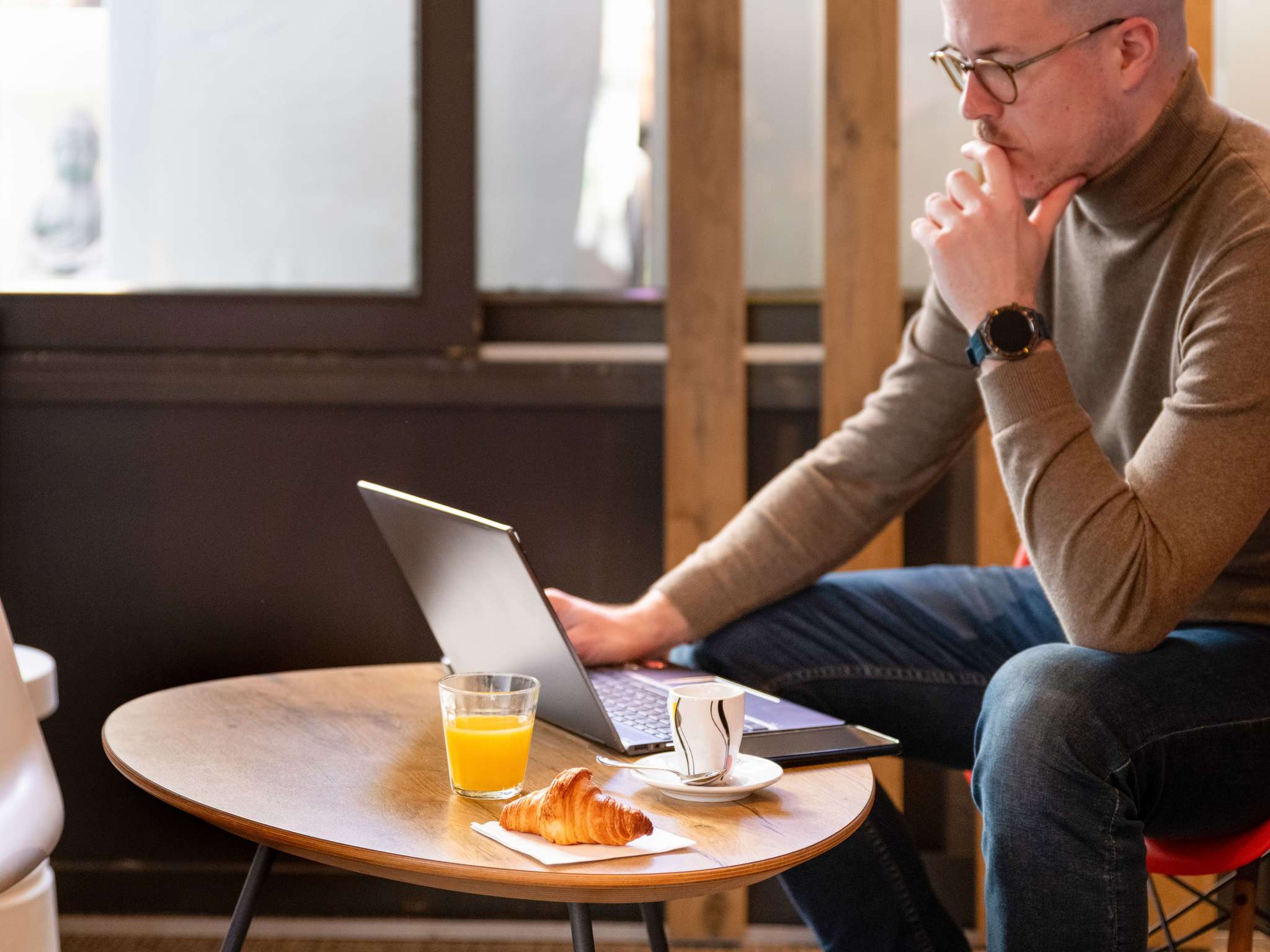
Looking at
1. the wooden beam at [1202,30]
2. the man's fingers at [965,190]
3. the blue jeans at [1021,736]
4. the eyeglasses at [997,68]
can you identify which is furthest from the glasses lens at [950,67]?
the wooden beam at [1202,30]

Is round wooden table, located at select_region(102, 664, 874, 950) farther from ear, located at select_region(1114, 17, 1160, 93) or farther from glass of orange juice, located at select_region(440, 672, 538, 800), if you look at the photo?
ear, located at select_region(1114, 17, 1160, 93)

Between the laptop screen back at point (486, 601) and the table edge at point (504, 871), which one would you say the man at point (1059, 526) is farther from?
the table edge at point (504, 871)

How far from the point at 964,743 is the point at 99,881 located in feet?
4.89

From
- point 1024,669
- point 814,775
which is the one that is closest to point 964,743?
point 1024,669

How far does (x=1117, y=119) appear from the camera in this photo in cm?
130

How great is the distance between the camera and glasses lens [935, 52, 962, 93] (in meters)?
1.35

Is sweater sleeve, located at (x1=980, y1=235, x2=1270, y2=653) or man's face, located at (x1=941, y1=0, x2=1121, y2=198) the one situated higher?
man's face, located at (x1=941, y1=0, x2=1121, y2=198)

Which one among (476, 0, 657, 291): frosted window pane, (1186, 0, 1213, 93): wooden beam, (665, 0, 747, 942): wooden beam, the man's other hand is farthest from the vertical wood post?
the man's other hand

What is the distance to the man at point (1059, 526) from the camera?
1.06 m

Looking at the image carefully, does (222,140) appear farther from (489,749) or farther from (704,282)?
(489,749)

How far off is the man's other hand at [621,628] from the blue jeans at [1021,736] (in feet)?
0.20

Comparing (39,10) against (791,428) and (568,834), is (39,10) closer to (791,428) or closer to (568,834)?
(791,428)

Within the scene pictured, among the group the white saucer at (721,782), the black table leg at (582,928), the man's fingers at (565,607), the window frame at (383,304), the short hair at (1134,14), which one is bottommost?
the black table leg at (582,928)

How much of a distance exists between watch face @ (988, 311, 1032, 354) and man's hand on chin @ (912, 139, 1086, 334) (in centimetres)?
2
